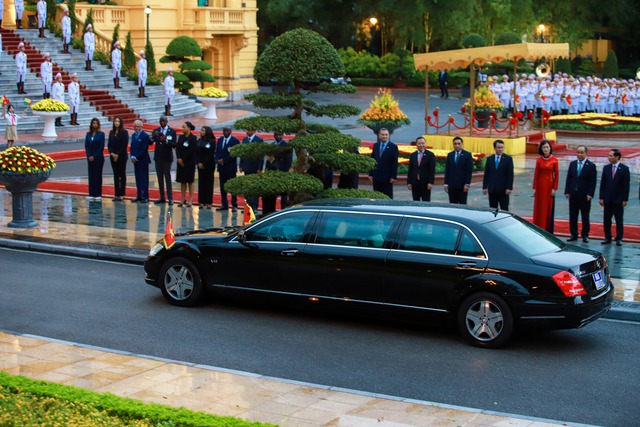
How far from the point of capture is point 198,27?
51.2 meters

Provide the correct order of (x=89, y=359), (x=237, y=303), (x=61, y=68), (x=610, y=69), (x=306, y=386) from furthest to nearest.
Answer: (x=610, y=69) < (x=61, y=68) < (x=237, y=303) < (x=89, y=359) < (x=306, y=386)

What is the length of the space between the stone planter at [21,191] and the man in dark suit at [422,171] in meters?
6.46

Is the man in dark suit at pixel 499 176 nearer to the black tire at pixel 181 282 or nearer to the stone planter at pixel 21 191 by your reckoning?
the black tire at pixel 181 282

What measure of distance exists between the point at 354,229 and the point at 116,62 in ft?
104

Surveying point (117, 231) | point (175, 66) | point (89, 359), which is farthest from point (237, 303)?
point (175, 66)

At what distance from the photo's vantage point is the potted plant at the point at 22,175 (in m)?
17.8

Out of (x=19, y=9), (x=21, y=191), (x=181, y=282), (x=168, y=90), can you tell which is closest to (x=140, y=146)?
(x=21, y=191)

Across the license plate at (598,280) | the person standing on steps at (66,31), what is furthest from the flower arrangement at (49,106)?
the license plate at (598,280)

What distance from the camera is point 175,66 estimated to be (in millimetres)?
50500

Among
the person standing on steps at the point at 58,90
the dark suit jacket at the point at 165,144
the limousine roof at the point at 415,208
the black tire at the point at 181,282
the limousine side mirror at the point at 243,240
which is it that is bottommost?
the black tire at the point at 181,282

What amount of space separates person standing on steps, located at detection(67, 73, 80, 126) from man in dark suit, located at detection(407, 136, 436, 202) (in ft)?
67.7

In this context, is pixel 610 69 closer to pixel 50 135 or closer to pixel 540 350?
pixel 50 135

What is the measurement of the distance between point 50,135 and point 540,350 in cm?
2584

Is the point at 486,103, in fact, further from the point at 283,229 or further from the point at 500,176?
the point at 283,229
